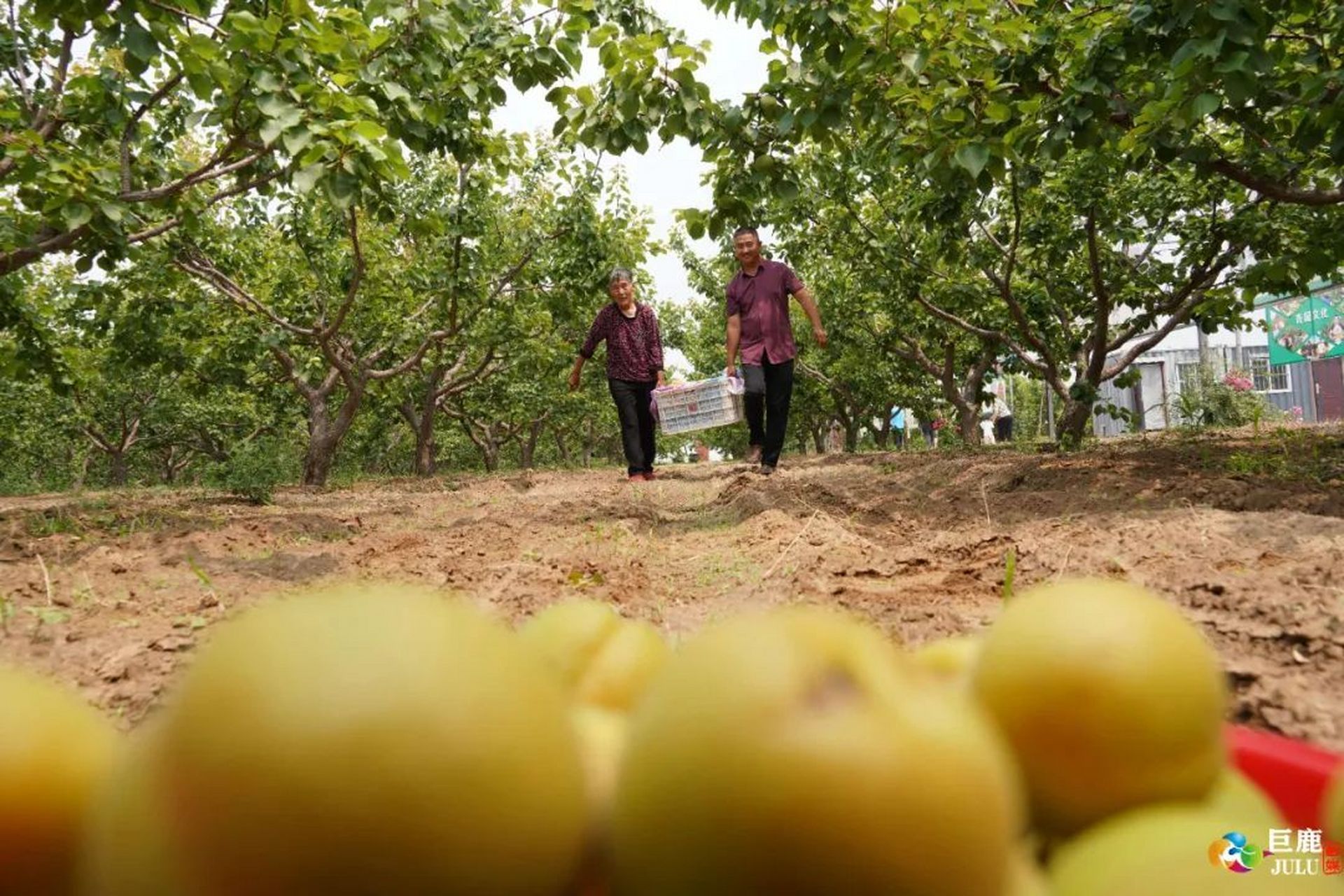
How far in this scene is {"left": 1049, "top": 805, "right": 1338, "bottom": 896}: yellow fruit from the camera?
1.34ft

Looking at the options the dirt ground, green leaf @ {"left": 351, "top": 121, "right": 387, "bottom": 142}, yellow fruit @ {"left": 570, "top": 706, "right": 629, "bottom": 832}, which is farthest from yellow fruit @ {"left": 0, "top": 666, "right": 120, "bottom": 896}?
green leaf @ {"left": 351, "top": 121, "right": 387, "bottom": 142}

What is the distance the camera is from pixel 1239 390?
45.0ft

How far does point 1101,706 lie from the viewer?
54 centimetres

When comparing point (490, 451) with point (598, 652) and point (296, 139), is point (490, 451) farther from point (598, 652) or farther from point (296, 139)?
point (598, 652)

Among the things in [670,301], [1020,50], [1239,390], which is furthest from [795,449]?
[1020,50]

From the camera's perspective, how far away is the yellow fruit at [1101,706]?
536 millimetres

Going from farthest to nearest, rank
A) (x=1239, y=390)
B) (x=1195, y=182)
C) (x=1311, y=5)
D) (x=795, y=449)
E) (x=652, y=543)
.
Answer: (x=795, y=449)
(x=1239, y=390)
(x=1195, y=182)
(x=652, y=543)
(x=1311, y=5)

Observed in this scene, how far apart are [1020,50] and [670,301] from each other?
29623mm

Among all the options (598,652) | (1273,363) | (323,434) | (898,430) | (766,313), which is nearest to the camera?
(598,652)

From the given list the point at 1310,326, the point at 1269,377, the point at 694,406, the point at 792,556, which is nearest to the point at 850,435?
the point at 1310,326

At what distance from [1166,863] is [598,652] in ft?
1.39

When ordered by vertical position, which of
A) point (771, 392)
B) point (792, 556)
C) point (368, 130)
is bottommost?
point (792, 556)

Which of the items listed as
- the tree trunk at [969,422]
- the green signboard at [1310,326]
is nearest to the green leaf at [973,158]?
the tree trunk at [969,422]

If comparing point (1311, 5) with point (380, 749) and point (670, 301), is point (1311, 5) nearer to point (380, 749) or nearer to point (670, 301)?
point (380, 749)
